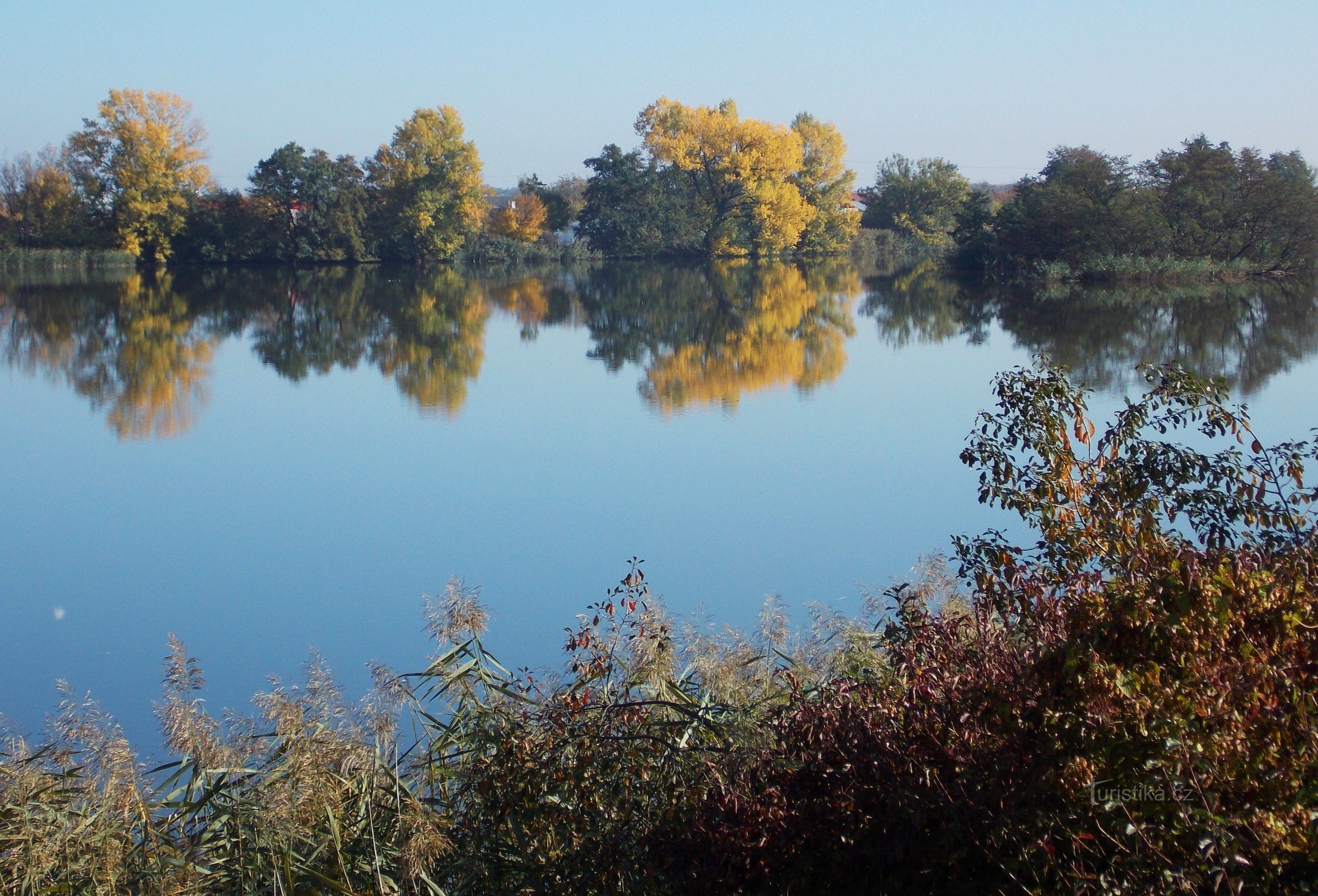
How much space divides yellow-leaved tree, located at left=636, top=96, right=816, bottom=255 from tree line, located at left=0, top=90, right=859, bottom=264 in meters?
0.06

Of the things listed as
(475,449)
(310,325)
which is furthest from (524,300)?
(475,449)

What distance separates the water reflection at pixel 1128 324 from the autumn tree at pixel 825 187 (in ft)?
70.7

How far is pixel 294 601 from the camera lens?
604 cm

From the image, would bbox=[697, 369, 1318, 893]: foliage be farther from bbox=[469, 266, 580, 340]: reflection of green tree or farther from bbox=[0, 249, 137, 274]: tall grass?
bbox=[0, 249, 137, 274]: tall grass

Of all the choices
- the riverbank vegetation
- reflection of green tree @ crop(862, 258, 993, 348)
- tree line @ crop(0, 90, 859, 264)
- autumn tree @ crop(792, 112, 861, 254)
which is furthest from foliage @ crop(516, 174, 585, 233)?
the riverbank vegetation

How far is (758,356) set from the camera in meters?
15.7

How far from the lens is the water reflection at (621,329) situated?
13.3 meters

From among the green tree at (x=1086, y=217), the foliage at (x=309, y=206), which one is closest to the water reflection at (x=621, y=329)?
the green tree at (x=1086, y=217)

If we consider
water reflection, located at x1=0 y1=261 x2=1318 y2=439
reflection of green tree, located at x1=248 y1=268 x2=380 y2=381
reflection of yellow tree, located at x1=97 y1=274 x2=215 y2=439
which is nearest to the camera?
reflection of yellow tree, located at x1=97 y1=274 x2=215 y2=439

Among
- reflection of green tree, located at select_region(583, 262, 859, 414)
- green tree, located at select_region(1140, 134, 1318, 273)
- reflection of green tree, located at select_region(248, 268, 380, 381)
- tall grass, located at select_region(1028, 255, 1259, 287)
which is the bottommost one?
reflection of green tree, located at select_region(248, 268, 380, 381)

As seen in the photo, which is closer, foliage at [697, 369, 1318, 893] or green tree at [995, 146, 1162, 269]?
foliage at [697, 369, 1318, 893]

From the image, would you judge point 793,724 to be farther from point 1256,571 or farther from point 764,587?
point 764,587

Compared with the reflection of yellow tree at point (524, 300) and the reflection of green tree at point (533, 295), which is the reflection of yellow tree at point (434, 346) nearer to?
the reflection of yellow tree at point (524, 300)

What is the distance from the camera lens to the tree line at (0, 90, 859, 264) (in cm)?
4056
